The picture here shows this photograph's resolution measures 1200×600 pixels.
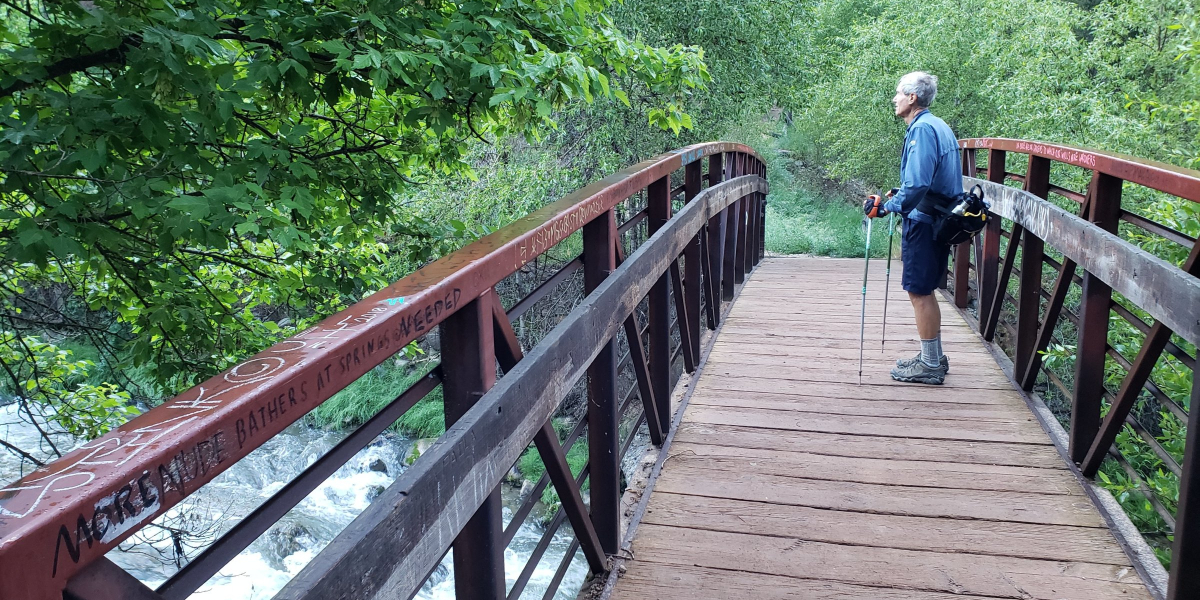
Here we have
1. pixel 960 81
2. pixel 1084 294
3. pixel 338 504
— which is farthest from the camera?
pixel 960 81

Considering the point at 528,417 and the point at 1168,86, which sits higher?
the point at 1168,86

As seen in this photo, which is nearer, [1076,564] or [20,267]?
[1076,564]

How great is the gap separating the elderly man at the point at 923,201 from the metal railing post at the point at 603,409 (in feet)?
6.78

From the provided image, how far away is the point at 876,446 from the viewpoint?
145 inches

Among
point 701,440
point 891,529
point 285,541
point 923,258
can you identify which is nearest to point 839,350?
point 923,258

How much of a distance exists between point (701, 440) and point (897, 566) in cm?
121

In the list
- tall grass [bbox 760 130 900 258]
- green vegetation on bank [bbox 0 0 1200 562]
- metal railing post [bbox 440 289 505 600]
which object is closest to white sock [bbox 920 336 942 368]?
green vegetation on bank [bbox 0 0 1200 562]

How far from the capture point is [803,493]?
3.26 metres

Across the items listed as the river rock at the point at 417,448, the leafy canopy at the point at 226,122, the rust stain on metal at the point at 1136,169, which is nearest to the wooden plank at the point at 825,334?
the rust stain on metal at the point at 1136,169

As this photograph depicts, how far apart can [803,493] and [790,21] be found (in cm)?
983

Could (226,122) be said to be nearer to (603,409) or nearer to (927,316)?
(603,409)

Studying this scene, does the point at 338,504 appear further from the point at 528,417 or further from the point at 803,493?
the point at 528,417

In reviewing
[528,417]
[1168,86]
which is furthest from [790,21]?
[528,417]

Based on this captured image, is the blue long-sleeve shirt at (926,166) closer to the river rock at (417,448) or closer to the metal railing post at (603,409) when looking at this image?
the metal railing post at (603,409)
